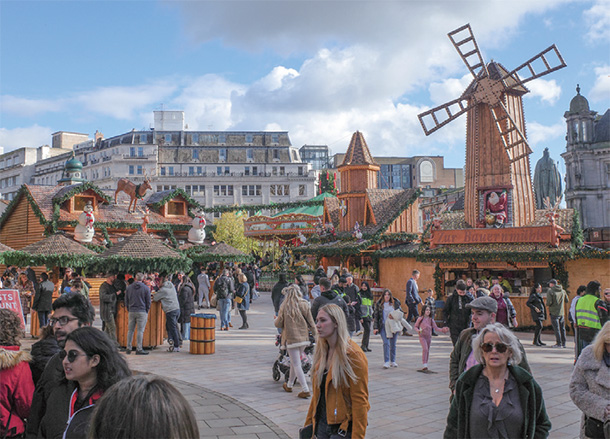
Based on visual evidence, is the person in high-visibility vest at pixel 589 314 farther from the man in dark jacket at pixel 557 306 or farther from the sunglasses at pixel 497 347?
the sunglasses at pixel 497 347

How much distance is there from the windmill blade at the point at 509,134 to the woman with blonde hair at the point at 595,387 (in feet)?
57.1

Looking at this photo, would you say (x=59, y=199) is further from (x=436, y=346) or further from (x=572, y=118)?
(x=572, y=118)

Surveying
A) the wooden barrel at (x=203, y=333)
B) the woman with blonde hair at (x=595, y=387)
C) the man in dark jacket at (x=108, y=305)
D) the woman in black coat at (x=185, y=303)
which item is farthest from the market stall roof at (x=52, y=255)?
the woman with blonde hair at (x=595, y=387)

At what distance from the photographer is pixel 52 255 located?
19359 mm

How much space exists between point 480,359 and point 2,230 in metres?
34.0

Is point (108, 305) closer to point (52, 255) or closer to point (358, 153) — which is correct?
point (52, 255)

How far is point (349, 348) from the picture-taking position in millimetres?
4375

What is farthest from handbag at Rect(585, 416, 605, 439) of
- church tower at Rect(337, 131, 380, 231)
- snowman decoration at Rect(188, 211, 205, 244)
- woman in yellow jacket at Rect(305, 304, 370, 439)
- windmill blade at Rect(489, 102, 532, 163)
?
snowman decoration at Rect(188, 211, 205, 244)

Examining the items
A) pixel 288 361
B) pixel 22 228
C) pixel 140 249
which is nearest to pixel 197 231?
pixel 22 228

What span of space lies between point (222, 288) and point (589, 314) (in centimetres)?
1056

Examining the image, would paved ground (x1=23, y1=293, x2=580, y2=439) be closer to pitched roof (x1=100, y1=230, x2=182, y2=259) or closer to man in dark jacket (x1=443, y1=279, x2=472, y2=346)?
man in dark jacket (x1=443, y1=279, x2=472, y2=346)

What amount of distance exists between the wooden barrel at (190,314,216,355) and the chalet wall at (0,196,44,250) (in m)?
19.4

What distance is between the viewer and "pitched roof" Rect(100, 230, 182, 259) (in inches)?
638

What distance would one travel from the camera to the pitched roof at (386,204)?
26.4 metres
